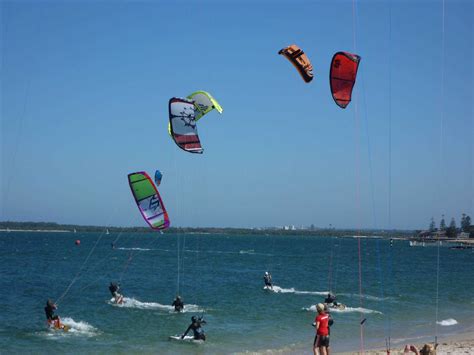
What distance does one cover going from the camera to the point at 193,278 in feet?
126

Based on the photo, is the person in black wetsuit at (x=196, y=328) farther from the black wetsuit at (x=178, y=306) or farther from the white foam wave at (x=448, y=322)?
the white foam wave at (x=448, y=322)

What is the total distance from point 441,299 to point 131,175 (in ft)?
61.6

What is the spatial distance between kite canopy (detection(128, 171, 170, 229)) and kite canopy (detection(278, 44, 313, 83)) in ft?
20.4

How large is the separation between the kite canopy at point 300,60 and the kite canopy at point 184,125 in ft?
13.8

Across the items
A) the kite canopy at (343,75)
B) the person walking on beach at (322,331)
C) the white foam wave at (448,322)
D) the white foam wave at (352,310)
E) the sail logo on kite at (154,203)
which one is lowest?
the white foam wave at (448,322)

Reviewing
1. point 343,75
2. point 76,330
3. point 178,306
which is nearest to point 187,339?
point 76,330

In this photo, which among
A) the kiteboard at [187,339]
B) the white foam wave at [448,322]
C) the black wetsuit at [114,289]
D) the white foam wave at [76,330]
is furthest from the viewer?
the black wetsuit at [114,289]

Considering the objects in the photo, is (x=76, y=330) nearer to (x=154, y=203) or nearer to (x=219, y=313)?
(x=154, y=203)

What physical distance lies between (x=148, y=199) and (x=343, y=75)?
758 cm

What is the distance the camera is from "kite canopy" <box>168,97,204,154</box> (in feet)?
57.2

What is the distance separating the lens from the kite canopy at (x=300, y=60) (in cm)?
1475

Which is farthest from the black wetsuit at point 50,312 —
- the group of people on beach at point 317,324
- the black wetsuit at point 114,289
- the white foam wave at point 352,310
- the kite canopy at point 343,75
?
the kite canopy at point 343,75

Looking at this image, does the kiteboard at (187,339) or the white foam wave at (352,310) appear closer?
the kiteboard at (187,339)

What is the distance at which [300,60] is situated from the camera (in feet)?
49.0
